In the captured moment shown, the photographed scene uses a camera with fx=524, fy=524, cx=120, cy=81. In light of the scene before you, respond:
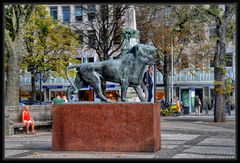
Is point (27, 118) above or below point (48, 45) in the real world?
below

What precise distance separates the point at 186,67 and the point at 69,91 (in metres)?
35.5

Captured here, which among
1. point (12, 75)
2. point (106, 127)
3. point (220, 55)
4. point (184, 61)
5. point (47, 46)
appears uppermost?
point (47, 46)

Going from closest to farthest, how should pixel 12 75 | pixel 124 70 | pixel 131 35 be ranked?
pixel 124 70, pixel 131 35, pixel 12 75

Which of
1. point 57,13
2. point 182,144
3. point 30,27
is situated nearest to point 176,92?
point 57,13

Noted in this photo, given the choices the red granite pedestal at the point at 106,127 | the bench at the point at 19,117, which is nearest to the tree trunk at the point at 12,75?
the bench at the point at 19,117

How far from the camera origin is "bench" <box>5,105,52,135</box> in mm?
21891

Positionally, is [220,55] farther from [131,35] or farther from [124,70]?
[124,70]

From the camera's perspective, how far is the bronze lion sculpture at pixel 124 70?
14.6 meters

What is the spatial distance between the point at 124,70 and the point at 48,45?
30.9 m

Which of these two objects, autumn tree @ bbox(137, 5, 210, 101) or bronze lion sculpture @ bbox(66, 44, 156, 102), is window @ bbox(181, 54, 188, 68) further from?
bronze lion sculpture @ bbox(66, 44, 156, 102)

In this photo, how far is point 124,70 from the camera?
48.2 feet

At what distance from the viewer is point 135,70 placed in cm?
1470

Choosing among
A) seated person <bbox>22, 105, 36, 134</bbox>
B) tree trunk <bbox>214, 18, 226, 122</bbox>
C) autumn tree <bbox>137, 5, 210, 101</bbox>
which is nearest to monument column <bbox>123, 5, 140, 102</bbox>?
seated person <bbox>22, 105, 36, 134</bbox>

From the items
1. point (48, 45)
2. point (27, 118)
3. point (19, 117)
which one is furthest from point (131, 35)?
point (48, 45)
